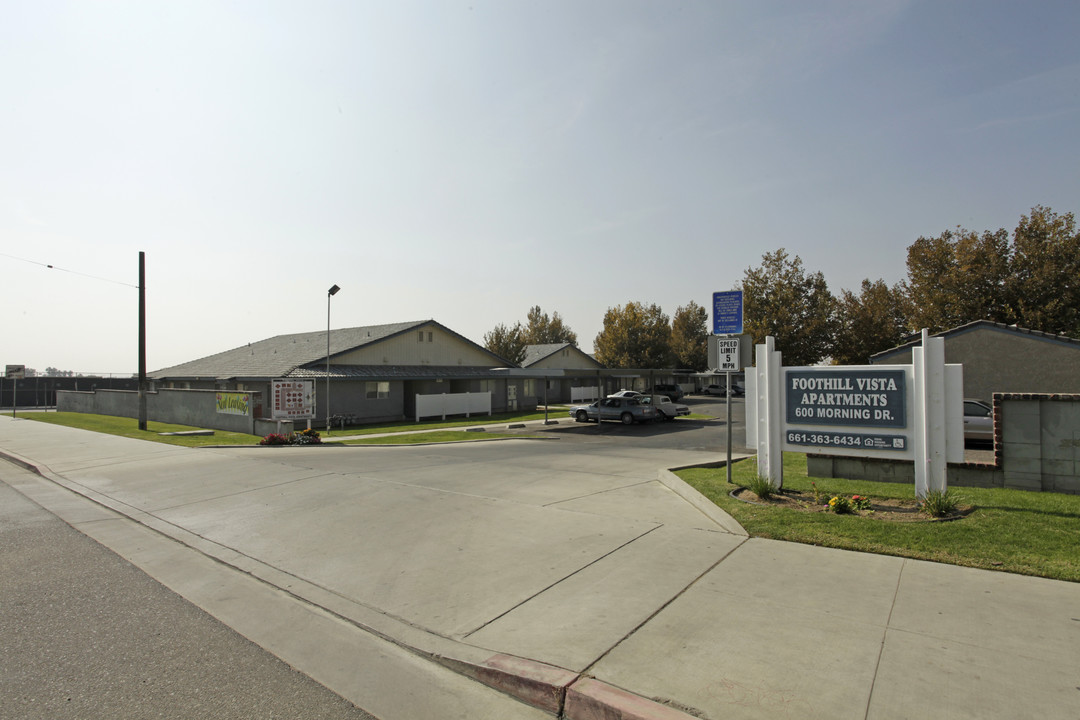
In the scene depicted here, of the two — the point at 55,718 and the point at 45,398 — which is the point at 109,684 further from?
the point at 45,398

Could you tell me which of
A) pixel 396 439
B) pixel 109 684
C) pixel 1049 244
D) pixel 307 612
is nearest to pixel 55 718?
pixel 109 684

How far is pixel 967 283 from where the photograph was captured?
1257 inches

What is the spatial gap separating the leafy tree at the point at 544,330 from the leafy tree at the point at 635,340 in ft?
53.8

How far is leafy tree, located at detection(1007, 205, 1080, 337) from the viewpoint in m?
29.2

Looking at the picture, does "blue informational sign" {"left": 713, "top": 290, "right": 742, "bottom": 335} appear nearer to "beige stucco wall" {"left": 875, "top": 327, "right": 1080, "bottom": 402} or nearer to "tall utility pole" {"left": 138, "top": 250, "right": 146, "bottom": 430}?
"beige stucco wall" {"left": 875, "top": 327, "right": 1080, "bottom": 402}

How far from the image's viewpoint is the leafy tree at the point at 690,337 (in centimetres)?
7331

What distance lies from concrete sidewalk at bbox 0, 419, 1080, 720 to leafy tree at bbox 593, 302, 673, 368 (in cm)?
5448

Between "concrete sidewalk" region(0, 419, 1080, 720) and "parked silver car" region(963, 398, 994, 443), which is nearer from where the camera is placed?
"concrete sidewalk" region(0, 419, 1080, 720)

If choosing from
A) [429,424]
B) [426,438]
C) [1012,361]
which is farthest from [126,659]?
[429,424]

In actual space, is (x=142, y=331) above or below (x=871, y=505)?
above

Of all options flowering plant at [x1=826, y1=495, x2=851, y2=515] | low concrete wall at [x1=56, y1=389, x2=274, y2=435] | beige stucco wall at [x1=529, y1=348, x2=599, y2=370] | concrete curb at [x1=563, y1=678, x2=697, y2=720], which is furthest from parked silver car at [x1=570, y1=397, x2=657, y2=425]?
concrete curb at [x1=563, y1=678, x2=697, y2=720]

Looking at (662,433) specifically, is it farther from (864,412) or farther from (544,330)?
(544,330)

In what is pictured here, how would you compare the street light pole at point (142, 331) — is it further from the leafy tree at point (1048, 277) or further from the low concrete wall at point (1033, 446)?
the leafy tree at point (1048, 277)

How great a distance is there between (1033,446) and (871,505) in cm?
307
